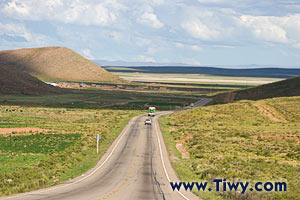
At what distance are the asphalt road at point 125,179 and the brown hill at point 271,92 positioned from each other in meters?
102

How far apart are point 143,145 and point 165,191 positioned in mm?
25317

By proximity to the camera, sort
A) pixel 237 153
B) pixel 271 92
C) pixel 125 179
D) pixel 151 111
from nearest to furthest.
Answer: pixel 125 179, pixel 237 153, pixel 151 111, pixel 271 92

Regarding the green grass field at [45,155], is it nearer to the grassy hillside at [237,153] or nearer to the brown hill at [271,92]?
the grassy hillside at [237,153]

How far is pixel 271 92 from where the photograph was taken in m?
153

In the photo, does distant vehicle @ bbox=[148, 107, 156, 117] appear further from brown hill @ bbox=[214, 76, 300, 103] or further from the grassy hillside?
brown hill @ bbox=[214, 76, 300, 103]

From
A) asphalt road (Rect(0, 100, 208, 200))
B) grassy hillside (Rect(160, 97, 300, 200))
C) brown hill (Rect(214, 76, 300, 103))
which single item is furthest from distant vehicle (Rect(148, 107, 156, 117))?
brown hill (Rect(214, 76, 300, 103))

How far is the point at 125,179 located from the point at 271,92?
129509mm

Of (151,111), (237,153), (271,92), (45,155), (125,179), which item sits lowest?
(125,179)

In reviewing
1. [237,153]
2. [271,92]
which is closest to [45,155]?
[237,153]

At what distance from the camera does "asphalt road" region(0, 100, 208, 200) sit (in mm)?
26062

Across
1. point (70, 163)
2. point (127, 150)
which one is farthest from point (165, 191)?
point (127, 150)

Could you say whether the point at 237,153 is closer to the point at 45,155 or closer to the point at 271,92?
the point at 45,155

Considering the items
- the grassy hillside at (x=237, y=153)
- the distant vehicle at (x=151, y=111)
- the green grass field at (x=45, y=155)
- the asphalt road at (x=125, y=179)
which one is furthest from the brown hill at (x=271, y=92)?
the asphalt road at (x=125, y=179)

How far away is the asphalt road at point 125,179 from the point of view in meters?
26.1
